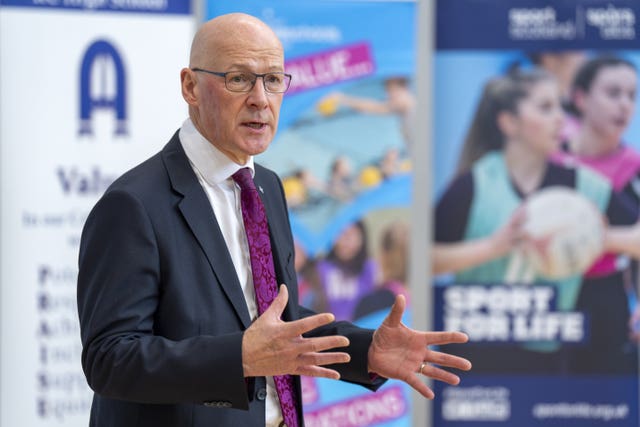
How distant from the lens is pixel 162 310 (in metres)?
2.03

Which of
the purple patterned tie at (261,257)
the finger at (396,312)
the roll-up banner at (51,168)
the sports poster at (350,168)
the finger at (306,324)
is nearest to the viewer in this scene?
the finger at (306,324)

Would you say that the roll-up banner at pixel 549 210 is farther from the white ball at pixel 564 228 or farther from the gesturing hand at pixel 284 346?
the gesturing hand at pixel 284 346

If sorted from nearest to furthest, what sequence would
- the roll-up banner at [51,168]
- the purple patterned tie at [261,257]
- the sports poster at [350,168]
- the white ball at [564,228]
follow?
the purple patterned tie at [261,257] → the roll-up banner at [51,168] → the sports poster at [350,168] → the white ball at [564,228]

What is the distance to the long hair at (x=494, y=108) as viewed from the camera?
4.68 m

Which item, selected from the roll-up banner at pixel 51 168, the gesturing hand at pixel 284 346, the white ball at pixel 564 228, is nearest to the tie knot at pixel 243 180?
the gesturing hand at pixel 284 346

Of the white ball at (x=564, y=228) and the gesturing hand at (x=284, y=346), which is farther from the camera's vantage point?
the white ball at (x=564, y=228)

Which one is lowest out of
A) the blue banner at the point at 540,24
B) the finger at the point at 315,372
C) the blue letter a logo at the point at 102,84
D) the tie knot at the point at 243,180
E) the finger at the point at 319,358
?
the finger at the point at 315,372

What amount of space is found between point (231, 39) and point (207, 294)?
571mm

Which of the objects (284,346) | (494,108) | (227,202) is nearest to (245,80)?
(227,202)

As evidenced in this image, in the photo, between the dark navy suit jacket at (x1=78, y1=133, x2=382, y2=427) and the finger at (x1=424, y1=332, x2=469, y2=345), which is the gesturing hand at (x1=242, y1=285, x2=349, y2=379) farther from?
the finger at (x1=424, y1=332, x2=469, y2=345)

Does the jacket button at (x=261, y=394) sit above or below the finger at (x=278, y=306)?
below

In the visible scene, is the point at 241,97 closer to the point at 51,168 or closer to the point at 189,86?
the point at 189,86

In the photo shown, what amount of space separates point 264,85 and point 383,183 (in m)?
2.42

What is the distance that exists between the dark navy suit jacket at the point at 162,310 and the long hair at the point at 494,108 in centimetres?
265
